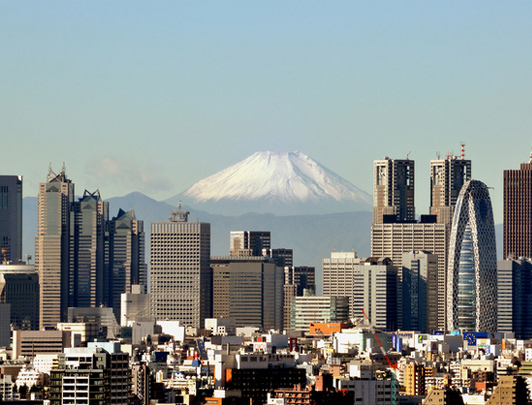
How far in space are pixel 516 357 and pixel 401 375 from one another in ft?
142

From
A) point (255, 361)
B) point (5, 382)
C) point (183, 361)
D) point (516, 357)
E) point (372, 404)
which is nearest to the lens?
point (372, 404)

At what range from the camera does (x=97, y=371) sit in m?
96.8

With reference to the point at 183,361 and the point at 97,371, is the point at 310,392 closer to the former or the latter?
the point at 97,371

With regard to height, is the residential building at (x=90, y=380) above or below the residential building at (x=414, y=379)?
above

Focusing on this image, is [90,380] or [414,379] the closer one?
[90,380]

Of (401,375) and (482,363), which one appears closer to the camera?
(401,375)

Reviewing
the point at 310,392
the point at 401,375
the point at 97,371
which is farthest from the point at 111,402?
the point at 401,375

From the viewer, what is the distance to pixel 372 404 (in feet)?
383

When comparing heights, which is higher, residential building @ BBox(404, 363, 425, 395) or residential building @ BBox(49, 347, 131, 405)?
residential building @ BBox(49, 347, 131, 405)

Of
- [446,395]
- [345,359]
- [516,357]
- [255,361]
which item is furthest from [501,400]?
[516,357]

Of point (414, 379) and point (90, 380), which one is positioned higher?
point (90, 380)

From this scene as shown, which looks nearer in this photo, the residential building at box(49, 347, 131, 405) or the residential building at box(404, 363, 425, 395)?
the residential building at box(49, 347, 131, 405)

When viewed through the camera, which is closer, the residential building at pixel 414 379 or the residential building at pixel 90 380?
the residential building at pixel 90 380

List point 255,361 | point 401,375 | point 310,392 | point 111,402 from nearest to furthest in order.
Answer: point 111,402 → point 310,392 → point 255,361 → point 401,375
